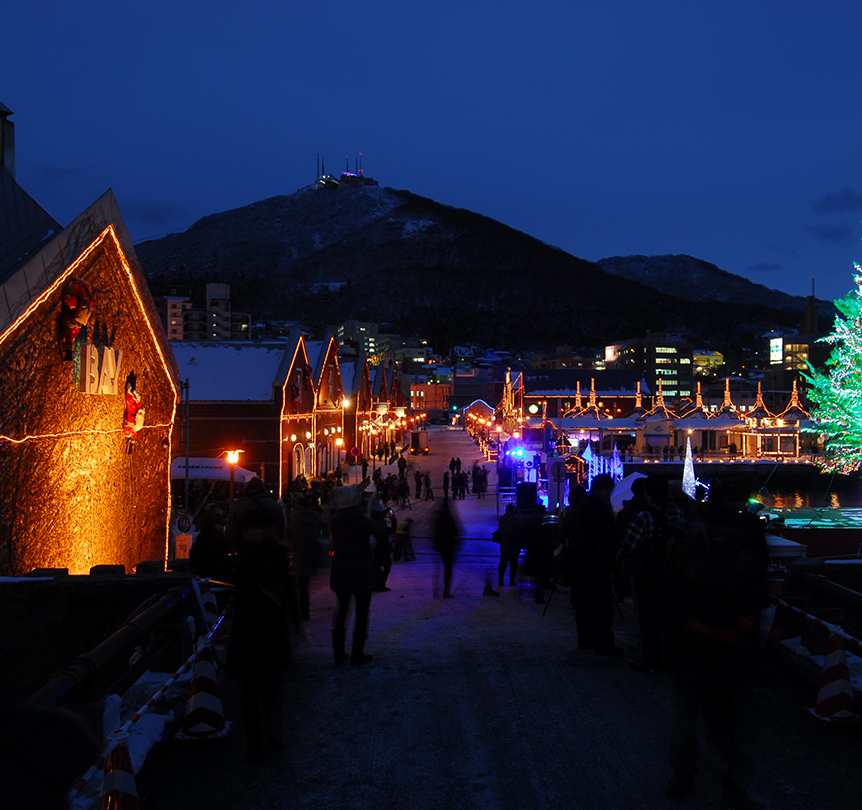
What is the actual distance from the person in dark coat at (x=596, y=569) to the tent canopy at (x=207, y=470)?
51.9 feet

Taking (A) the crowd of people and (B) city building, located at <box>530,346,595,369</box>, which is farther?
(B) city building, located at <box>530,346,595,369</box>

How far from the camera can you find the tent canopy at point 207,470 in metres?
20.8

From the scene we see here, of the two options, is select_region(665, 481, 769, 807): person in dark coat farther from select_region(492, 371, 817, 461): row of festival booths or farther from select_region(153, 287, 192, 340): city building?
select_region(153, 287, 192, 340): city building

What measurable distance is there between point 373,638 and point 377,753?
8.86 ft

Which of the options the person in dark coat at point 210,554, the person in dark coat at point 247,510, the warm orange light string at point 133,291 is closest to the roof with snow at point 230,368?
the warm orange light string at point 133,291

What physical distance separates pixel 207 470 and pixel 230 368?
6.72 metres

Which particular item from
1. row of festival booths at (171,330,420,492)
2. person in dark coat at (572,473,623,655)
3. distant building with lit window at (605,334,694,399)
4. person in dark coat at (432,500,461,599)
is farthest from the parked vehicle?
distant building with lit window at (605,334,694,399)

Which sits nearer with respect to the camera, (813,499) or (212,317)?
(813,499)

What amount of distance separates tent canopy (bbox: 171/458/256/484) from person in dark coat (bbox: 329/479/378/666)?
15.3m

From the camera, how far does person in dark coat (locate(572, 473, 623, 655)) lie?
6.35 metres

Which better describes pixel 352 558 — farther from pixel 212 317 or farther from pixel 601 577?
pixel 212 317

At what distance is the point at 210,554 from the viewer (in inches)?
306

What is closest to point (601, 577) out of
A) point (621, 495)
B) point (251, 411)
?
point (621, 495)

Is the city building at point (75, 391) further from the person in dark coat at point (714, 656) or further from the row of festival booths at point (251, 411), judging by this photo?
the row of festival booths at point (251, 411)
